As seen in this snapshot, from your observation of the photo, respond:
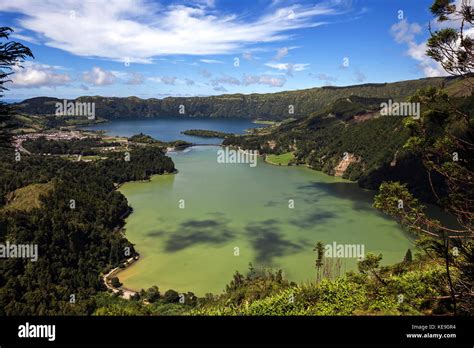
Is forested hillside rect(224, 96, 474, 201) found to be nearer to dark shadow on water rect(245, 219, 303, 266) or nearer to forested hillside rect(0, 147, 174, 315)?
dark shadow on water rect(245, 219, 303, 266)

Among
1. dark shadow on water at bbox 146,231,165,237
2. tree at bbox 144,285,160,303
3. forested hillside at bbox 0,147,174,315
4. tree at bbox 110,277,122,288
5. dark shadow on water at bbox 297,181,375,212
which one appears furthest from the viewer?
dark shadow on water at bbox 297,181,375,212

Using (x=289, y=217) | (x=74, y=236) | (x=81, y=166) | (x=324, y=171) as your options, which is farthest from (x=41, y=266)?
(x=324, y=171)

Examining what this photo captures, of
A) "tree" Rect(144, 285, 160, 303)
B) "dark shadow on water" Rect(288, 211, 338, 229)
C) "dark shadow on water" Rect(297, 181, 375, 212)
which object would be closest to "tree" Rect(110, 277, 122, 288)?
"tree" Rect(144, 285, 160, 303)

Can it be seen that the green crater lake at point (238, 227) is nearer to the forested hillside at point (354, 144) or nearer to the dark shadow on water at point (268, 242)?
the dark shadow on water at point (268, 242)

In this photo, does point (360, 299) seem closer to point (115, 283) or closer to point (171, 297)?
point (171, 297)

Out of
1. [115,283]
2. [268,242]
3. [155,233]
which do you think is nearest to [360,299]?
[115,283]
